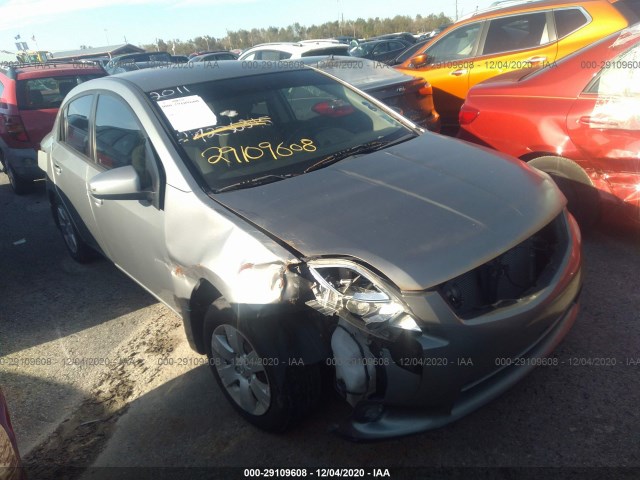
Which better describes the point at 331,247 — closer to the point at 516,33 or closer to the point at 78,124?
the point at 78,124

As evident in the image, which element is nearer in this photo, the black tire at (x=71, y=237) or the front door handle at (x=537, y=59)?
the black tire at (x=71, y=237)

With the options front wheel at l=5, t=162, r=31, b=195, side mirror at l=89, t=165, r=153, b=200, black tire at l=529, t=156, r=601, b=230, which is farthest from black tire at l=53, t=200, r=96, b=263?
black tire at l=529, t=156, r=601, b=230

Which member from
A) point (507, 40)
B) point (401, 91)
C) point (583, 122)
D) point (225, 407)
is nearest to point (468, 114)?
point (583, 122)

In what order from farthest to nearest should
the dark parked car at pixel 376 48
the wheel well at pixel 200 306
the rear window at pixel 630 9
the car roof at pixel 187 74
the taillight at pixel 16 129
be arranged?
the dark parked car at pixel 376 48 → the taillight at pixel 16 129 → the rear window at pixel 630 9 → the car roof at pixel 187 74 → the wheel well at pixel 200 306

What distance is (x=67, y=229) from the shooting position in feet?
16.3

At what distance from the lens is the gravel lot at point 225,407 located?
2338 millimetres

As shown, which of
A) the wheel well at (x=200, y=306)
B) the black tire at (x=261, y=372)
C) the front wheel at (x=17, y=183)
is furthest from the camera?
the front wheel at (x=17, y=183)

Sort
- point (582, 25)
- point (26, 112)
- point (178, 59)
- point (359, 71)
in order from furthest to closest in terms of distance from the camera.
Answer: point (178, 59) < point (26, 112) < point (359, 71) < point (582, 25)

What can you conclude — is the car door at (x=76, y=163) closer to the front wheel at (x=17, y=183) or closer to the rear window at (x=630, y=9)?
the front wheel at (x=17, y=183)

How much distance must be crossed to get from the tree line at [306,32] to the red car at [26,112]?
44.3 m

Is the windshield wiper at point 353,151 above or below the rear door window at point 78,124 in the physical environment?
below

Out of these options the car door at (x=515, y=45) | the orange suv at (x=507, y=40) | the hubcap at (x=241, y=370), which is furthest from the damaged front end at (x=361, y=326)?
the car door at (x=515, y=45)

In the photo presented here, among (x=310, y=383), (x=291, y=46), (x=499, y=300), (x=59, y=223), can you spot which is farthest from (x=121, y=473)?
(x=291, y=46)

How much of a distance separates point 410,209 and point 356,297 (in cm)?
57
